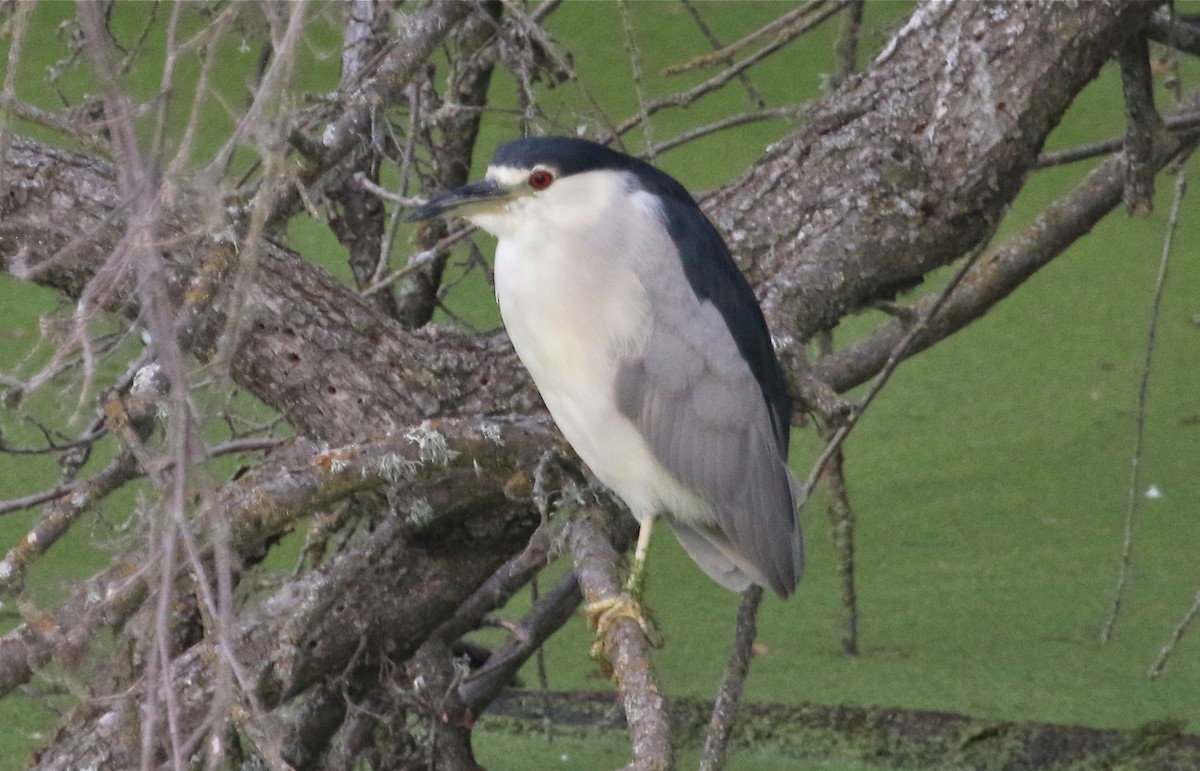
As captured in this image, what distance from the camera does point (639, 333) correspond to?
1681 millimetres

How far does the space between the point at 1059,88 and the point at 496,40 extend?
0.84m

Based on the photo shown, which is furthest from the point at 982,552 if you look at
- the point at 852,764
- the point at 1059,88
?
the point at 1059,88

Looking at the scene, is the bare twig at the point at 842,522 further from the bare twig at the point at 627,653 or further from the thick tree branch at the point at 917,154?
the bare twig at the point at 627,653

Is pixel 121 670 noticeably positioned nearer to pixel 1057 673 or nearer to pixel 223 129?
pixel 1057 673

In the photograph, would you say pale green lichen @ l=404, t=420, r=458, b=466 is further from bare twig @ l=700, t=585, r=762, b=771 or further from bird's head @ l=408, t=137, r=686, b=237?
bare twig @ l=700, t=585, r=762, b=771

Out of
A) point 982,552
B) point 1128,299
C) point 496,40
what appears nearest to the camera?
point 496,40

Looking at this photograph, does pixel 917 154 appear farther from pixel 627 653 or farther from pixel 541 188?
pixel 627 653

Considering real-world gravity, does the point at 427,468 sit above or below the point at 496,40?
below

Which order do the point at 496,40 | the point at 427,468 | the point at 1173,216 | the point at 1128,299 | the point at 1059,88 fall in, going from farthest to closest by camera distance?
the point at 1128,299 < the point at 496,40 < the point at 1173,216 < the point at 1059,88 < the point at 427,468

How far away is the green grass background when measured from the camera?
2.65 m

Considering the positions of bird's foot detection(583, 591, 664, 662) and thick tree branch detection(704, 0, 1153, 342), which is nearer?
bird's foot detection(583, 591, 664, 662)

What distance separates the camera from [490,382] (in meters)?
1.89

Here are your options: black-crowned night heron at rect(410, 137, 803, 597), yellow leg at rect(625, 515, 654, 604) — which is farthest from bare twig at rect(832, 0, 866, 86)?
yellow leg at rect(625, 515, 654, 604)

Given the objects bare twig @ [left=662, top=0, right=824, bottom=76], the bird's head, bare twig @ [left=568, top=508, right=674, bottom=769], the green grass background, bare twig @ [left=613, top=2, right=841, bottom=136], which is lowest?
the green grass background
